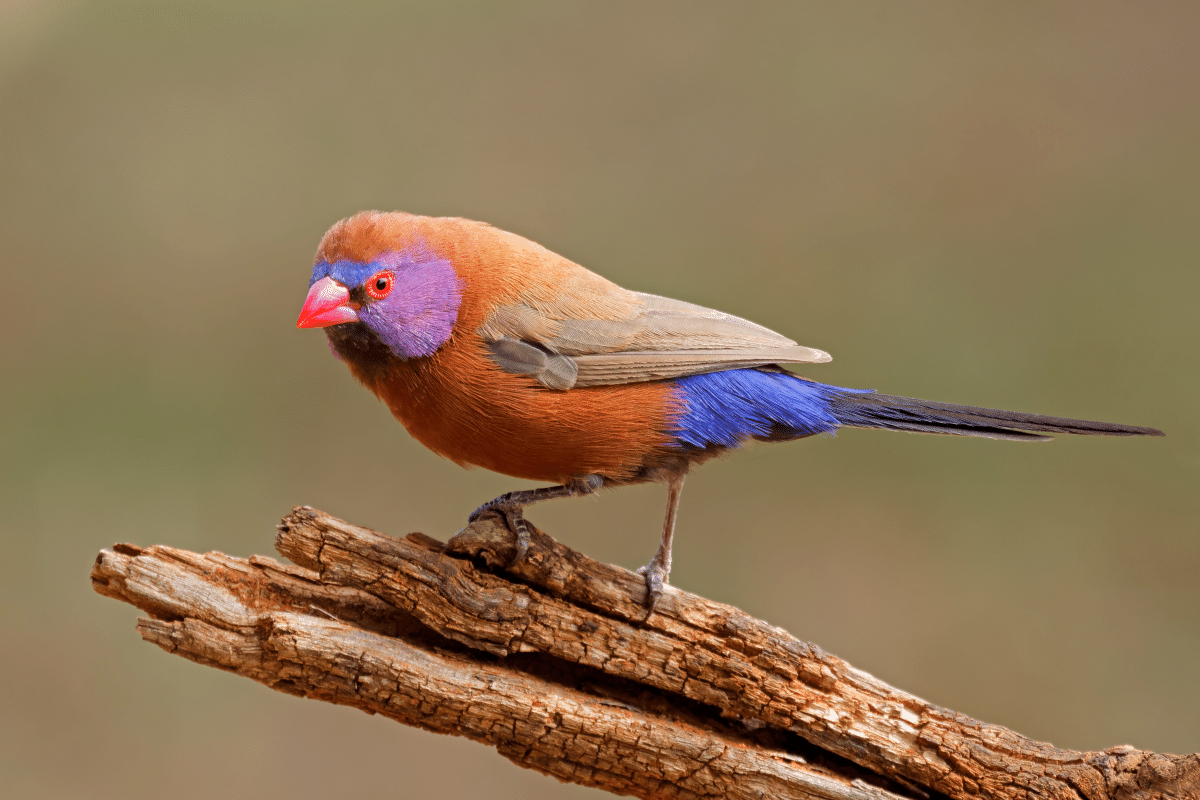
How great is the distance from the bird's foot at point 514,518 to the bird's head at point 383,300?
666mm

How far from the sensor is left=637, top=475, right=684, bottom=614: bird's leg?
4.08m

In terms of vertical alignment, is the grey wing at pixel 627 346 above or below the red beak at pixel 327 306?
above

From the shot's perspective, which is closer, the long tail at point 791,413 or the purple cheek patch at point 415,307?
the purple cheek patch at point 415,307

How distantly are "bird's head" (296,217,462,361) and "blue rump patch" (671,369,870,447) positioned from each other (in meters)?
1.02

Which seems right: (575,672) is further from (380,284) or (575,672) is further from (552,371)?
(380,284)

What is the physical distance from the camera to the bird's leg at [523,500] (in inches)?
157

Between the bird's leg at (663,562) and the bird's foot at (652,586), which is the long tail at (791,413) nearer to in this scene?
the bird's leg at (663,562)

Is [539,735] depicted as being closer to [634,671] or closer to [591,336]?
[634,671]

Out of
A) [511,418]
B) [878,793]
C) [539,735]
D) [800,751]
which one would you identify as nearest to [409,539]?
[511,418]

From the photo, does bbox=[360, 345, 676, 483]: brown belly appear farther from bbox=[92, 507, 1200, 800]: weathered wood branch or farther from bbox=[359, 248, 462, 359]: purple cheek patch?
bbox=[92, 507, 1200, 800]: weathered wood branch

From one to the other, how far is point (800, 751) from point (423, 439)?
1.97 metres

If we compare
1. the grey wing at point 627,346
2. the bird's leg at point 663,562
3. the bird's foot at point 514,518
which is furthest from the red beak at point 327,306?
the bird's leg at point 663,562

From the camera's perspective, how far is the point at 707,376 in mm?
4184

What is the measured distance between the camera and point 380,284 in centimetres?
385
